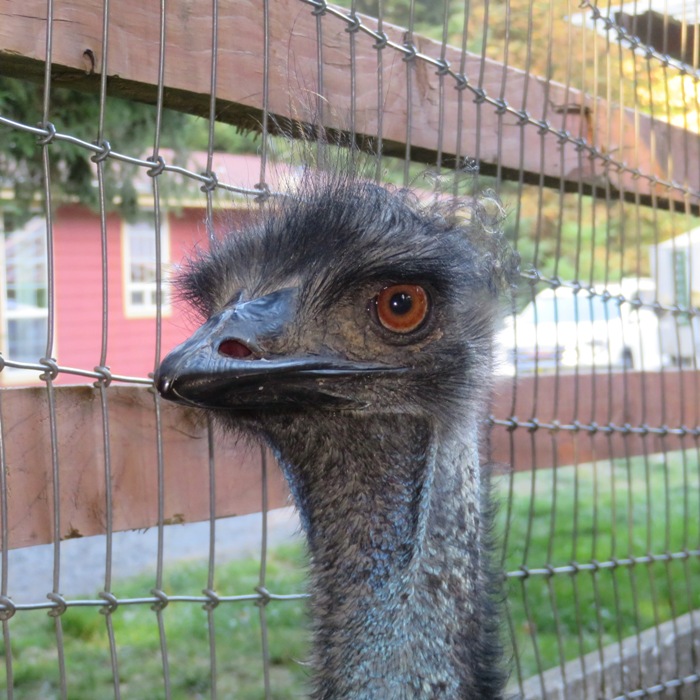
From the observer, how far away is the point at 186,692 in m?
3.66

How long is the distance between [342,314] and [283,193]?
0.32m

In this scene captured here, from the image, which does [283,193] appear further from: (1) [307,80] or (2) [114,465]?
(2) [114,465]

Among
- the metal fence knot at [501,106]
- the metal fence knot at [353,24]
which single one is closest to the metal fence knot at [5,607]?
the metal fence knot at [353,24]

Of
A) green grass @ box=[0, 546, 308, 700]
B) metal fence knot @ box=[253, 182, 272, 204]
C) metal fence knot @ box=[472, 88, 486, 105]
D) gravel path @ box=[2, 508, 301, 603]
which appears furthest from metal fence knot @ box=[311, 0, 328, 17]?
gravel path @ box=[2, 508, 301, 603]

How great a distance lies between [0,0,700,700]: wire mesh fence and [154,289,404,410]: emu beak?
25 cm

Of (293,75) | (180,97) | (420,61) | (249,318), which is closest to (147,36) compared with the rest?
(180,97)

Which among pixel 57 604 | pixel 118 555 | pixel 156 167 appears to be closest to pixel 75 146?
pixel 156 167

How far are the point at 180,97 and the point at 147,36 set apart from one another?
0.11 m

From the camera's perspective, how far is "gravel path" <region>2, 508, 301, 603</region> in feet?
17.5

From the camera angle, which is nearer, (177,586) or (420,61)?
(420,61)

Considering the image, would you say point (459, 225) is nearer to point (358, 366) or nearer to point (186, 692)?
point (358, 366)

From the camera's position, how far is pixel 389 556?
4.60 ft

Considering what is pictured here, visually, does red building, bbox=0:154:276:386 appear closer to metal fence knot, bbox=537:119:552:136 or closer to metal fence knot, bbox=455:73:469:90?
metal fence knot, bbox=537:119:552:136

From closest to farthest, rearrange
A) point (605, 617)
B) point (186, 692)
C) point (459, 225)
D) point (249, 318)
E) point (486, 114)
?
point (249, 318)
point (459, 225)
point (486, 114)
point (186, 692)
point (605, 617)
